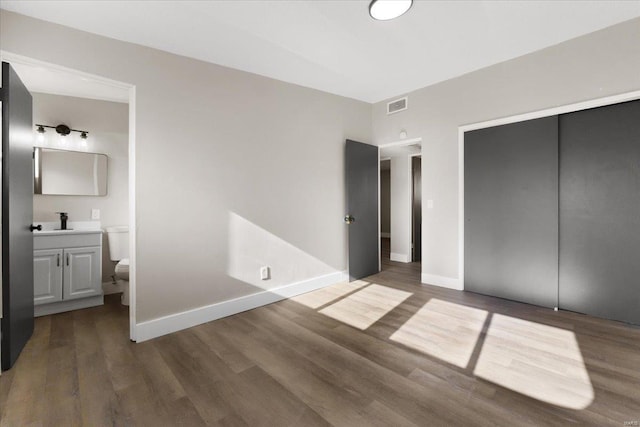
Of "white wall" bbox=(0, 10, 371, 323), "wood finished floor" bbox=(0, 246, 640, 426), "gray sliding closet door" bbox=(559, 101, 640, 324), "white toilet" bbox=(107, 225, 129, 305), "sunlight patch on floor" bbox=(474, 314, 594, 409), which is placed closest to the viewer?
"wood finished floor" bbox=(0, 246, 640, 426)

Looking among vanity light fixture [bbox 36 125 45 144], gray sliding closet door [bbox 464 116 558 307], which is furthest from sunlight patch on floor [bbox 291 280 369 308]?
vanity light fixture [bbox 36 125 45 144]

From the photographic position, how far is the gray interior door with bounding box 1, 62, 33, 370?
1.91 meters

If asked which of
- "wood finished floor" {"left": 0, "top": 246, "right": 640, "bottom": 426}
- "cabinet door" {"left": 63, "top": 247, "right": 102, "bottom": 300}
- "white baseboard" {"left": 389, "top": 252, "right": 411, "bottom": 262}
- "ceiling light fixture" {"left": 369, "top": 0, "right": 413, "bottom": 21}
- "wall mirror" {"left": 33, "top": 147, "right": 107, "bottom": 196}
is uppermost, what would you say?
"ceiling light fixture" {"left": 369, "top": 0, "right": 413, "bottom": 21}

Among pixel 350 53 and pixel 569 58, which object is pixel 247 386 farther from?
pixel 569 58

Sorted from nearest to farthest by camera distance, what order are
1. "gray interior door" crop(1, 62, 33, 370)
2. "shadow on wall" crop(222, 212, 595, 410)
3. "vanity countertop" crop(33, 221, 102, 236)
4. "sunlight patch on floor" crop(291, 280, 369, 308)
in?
"shadow on wall" crop(222, 212, 595, 410), "gray interior door" crop(1, 62, 33, 370), "vanity countertop" crop(33, 221, 102, 236), "sunlight patch on floor" crop(291, 280, 369, 308)

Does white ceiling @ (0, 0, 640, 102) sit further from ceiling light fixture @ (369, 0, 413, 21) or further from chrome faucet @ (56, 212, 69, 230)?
chrome faucet @ (56, 212, 69, 230)

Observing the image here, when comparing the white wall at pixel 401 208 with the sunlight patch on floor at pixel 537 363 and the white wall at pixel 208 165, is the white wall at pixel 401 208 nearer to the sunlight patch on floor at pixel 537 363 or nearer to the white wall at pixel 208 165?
the white wall at pixel 208 165

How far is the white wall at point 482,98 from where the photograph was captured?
2.55 m

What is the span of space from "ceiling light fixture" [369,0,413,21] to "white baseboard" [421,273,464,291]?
121 inches

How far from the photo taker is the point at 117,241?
3.53 meters

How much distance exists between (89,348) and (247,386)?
59.3 inches

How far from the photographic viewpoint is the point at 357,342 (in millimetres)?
2285

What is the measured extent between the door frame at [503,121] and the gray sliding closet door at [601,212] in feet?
0.24

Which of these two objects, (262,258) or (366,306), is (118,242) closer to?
(262,258)
